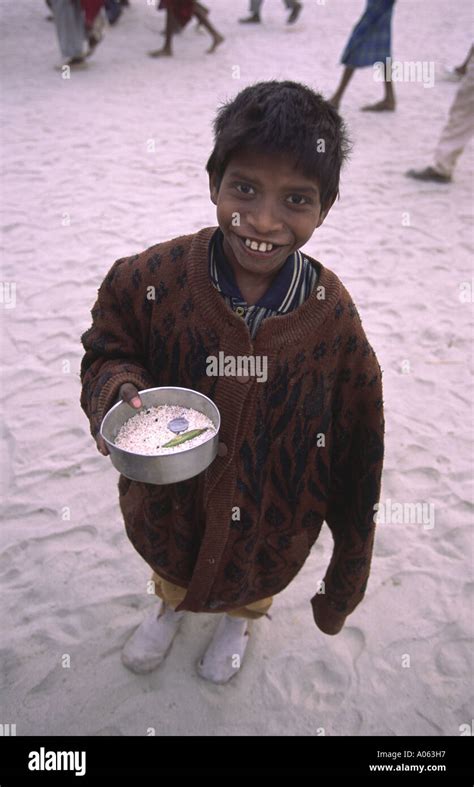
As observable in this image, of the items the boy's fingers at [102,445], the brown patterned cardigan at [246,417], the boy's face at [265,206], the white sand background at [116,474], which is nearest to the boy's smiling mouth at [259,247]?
the boy's face at [265,206]

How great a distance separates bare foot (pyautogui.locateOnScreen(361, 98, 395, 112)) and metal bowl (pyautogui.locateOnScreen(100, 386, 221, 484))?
654 cm

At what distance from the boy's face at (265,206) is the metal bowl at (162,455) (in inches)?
11.7

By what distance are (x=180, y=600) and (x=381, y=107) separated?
6.54m

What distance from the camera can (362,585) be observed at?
1473 millimetres

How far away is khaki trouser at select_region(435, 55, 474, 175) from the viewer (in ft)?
15.1

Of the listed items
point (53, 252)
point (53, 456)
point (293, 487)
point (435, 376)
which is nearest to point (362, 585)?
point (293, 487)

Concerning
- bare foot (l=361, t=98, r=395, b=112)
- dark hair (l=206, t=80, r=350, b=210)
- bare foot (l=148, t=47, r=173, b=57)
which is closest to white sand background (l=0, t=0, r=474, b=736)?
bare foot (l=361, t=98, r=395, b=112)

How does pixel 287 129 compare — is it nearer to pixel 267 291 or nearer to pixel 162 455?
pixel 267 291

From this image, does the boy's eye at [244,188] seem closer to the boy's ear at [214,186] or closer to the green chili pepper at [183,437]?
the boy's ear at [214,186]

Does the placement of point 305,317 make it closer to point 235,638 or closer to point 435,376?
point 235,638

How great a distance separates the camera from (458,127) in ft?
15.6

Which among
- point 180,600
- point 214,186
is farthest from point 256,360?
point 180,600

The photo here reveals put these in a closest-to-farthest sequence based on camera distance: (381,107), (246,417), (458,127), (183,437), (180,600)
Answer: (183,437), (246,417), (180,600), (458,127), (381,107)
